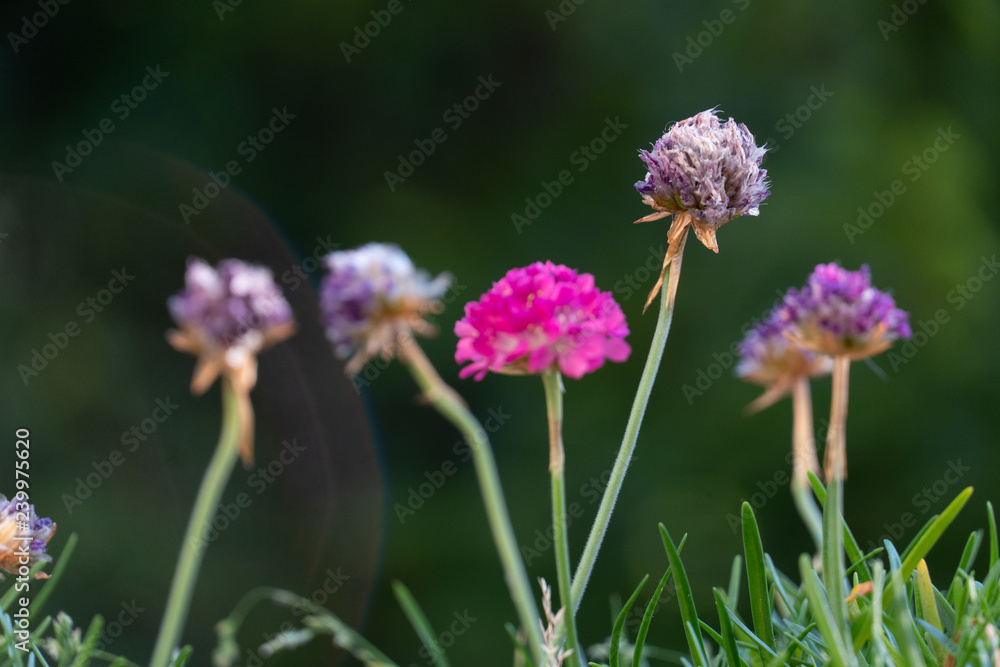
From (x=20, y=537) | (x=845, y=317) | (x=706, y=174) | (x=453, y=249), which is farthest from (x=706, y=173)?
(x=453, y=249)

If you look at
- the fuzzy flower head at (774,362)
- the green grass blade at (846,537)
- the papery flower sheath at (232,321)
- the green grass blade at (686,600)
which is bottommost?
the papery flower sheath at (232,321)

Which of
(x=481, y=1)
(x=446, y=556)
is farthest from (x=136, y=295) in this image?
(x=481, y=1)

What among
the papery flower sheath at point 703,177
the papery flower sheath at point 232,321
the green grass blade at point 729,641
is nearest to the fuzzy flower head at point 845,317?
the papery flower sheath at point 703,177

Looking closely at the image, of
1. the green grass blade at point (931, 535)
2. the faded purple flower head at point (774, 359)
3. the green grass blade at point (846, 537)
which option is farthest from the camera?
the faded purple flower head at point (774, 359)

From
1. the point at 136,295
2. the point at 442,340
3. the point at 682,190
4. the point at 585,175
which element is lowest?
the point at 136,295

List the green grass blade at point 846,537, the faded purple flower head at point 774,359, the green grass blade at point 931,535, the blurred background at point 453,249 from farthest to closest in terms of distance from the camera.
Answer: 1. the blurred background at point 453,249
2. the faded purple flower head at point 774,359
3. the green grass blade at point 846,537
4. the green grass blade at point 931,535

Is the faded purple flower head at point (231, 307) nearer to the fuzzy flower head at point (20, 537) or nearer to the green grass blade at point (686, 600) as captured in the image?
the fuzzy flower head at point (20, 537)

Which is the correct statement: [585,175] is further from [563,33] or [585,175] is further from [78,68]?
[78,68]
